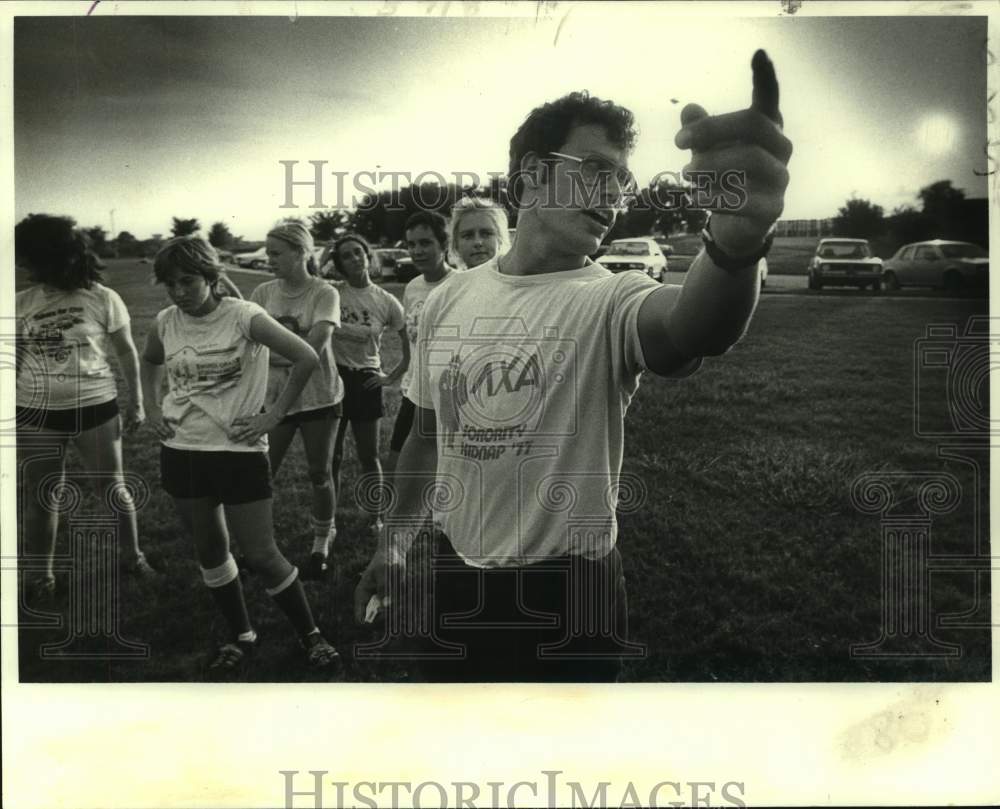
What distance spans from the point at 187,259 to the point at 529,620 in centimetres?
137

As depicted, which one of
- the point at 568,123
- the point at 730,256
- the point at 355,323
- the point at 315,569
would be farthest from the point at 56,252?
the point at 730,256

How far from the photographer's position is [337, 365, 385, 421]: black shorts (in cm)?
254

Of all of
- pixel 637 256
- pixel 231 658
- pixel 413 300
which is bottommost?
pixel 231 658

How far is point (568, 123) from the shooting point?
172 centimetres

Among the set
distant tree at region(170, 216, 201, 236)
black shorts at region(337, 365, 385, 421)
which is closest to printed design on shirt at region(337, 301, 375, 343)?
black shorts at region(337, 365, 385, 421)

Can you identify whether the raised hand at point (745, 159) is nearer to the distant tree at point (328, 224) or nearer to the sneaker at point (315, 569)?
the distant tree at point (328, 224)

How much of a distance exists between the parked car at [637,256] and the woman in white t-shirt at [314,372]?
83cm

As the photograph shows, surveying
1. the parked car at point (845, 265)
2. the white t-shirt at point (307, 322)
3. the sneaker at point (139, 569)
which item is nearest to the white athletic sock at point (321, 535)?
the white t-shirt at point (307, 322)

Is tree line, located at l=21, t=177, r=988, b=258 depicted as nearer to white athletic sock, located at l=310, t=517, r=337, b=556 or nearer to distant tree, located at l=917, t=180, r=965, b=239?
distant tree, located at l=917, t=180, r=965, b=239

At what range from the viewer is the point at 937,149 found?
7.52ft

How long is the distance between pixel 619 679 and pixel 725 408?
2.73 ft

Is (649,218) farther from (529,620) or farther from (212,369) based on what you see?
(212,369)

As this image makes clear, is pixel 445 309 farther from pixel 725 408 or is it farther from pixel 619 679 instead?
pixel 619 679

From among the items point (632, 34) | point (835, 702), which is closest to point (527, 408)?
point (632, 34)
